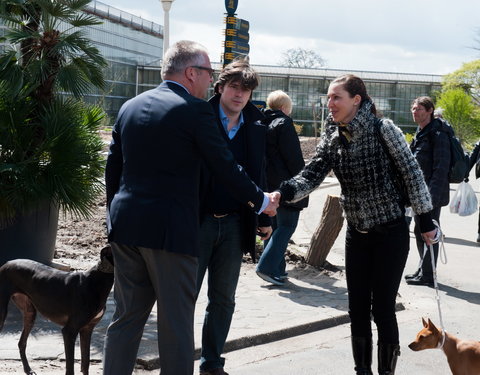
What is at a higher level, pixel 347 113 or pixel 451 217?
pixel 347 113

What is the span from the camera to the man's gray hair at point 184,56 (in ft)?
13.1

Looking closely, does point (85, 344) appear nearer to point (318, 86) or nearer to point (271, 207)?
point (271, 207)

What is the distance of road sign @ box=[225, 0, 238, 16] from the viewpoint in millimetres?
11188

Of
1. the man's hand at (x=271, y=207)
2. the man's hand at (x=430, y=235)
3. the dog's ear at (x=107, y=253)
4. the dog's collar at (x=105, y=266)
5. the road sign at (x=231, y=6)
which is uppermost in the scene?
the road sign at (x=231, y=6)

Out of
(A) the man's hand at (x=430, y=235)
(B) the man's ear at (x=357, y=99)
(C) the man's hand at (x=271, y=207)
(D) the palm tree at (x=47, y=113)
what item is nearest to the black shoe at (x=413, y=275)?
(D) the palm tree at (x=47, y=113)

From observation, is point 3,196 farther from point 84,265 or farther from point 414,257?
point 414,257

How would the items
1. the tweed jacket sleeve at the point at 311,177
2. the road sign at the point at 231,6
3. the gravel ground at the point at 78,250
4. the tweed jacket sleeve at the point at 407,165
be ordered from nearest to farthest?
the tweed jacket sleeve at the point at 407,165 < the tweed jacket sleeve at the point at 311,177 < the gravel ground at the point at 78,250 < the road sign at the point at 231,6

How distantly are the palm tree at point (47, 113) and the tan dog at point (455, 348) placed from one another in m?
3.13

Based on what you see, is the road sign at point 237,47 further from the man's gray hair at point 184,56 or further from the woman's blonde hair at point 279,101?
the man's gray hair at point 184,56

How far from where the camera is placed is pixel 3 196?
653 centimetres

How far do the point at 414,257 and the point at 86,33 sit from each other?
5357mm

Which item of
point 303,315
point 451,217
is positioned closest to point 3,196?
point 303,315

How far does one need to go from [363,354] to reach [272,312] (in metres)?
1.97

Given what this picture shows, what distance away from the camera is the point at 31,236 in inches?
273
